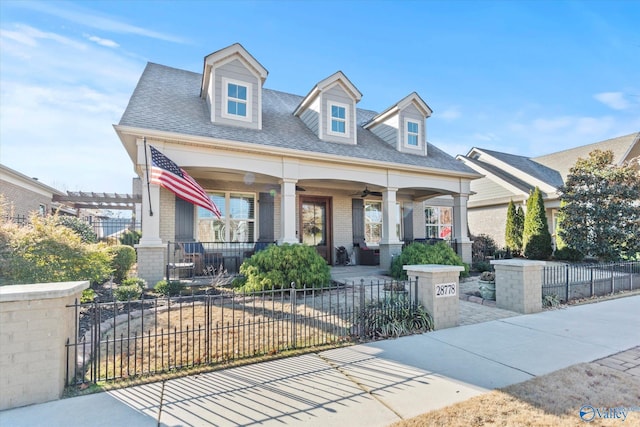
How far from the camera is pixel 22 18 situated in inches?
269

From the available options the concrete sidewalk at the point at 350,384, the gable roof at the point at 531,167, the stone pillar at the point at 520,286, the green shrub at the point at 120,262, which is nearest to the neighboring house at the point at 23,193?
the green shrub at the point at 120,262

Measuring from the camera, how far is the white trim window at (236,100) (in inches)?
385

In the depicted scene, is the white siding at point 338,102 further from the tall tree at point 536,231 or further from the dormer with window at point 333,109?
the tall tree at point 536,231

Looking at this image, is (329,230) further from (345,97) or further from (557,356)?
(557,356)

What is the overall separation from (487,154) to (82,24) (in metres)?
21.6

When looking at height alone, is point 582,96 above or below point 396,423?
above

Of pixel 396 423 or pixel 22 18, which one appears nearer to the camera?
pixel 396 423

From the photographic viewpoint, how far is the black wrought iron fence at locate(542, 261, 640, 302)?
7.83 meters

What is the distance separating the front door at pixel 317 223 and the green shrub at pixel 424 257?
3587 mm

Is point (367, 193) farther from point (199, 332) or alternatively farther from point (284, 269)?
point (199, 332)


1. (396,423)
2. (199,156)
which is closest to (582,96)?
(199,156)

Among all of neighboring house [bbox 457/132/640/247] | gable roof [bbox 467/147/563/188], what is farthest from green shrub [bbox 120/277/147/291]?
gable roof [bbox 467/147/563/188]

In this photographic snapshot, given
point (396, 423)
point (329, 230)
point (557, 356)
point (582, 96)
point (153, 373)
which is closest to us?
point (396, 423)

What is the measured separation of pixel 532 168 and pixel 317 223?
16295 millimetres
